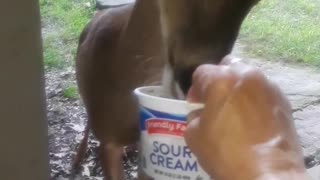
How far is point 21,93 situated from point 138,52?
26cm

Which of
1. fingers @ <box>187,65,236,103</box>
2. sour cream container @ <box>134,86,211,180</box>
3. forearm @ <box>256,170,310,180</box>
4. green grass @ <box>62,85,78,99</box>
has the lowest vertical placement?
green grass @ <box>62,85,78,99</box>

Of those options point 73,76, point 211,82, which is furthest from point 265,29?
point 211,82

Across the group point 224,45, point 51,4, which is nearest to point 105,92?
point 224,45

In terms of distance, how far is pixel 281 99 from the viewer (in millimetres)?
664

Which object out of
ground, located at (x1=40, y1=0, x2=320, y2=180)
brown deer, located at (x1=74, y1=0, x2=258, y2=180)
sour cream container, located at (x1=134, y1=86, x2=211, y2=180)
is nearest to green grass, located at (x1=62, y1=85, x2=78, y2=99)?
ground, located at (x1=40, y1=0, x2=320, y2=180)

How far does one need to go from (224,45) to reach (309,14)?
132cm

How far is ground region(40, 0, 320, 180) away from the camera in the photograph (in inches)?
72.8

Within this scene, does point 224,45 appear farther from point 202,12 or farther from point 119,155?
point 119,155

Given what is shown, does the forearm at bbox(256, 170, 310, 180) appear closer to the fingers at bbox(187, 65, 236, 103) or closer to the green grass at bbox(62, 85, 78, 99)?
the fingers at bbox(187, 65, 236, 103)

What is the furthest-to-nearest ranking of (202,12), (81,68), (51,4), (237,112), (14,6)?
(51,4) < (81,68) < (14,6) < (202,12) < (237,112)

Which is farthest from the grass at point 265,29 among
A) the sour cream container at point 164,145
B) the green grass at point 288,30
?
the sour cream container at point 164,145

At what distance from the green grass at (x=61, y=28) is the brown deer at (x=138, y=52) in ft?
1.86

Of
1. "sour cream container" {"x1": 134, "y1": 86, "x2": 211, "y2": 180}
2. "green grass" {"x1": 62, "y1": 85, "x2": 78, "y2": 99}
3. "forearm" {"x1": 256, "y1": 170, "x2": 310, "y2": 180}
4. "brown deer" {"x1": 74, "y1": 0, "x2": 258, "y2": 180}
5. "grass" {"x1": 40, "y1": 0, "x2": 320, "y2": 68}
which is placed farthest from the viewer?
"grass" {"x1": 40, "y1": 0, "x2": 320, "y2": 68}

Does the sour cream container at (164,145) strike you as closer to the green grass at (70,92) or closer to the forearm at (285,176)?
the forearm at (285,176)
